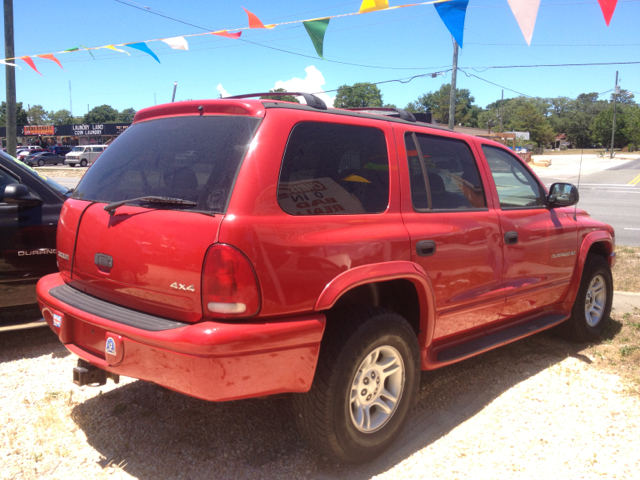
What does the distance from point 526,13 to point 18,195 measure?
456 centimetres

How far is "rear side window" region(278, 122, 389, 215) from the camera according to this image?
8.36 feet

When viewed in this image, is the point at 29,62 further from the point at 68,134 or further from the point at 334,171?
the point at 68,134

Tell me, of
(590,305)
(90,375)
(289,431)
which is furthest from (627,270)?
(90,375)

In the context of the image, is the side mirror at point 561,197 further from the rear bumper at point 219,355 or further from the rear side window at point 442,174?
the rear bumper at point 219,355

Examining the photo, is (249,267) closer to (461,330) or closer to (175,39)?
(461,330)

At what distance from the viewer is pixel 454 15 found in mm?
5520

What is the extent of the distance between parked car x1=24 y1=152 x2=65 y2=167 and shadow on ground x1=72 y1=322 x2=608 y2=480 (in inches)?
2013

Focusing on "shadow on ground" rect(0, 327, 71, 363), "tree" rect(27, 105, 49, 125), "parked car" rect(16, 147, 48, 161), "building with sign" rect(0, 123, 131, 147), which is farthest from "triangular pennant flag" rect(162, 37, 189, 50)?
"tree" rect(27, 105, 49, 125)

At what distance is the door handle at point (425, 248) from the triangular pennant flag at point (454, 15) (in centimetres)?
326

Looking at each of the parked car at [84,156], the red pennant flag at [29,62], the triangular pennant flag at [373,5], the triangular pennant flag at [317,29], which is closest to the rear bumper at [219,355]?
the triangular pennant flag at [373,5]

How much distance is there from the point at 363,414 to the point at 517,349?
2.39 meters

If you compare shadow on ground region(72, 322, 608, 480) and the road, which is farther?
the road

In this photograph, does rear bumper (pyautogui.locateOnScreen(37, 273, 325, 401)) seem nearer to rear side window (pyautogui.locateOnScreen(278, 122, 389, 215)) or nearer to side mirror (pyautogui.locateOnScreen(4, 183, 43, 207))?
rear side window (pyautogui.locateOnScreen(278, 122, 389, 215))

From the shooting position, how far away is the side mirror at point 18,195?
13.2 ft
